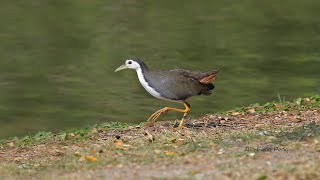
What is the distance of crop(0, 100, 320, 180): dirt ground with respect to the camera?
8766 millimetres

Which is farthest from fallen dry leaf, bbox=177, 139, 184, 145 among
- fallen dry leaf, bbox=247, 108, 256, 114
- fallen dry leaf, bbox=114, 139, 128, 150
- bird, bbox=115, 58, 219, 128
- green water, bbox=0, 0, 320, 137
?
green water, bbox=0, 0, 320, 137

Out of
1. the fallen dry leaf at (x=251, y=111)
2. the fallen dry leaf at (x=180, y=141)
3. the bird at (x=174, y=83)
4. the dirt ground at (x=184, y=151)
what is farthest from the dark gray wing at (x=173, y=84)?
the fallen dry leaf at (x=251, y=111)

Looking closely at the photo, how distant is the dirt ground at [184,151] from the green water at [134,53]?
3.43 metres

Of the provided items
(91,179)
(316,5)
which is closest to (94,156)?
(91,179)

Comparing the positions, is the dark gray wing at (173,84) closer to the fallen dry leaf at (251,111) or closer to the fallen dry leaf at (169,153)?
the fallen dry leaf at (251,111)

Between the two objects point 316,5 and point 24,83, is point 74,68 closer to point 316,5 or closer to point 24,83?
point 24,83

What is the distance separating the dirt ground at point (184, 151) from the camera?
345 inches

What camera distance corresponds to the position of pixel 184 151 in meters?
9.96

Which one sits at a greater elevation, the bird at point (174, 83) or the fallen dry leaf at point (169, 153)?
the bird at point (174, 83)

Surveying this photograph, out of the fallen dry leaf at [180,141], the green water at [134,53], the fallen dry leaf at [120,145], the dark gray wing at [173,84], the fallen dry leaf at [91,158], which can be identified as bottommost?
the green water at [134,53]

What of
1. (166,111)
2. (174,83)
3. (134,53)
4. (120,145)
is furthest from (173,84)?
(134,53)

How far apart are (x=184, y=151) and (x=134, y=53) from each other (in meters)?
12.7

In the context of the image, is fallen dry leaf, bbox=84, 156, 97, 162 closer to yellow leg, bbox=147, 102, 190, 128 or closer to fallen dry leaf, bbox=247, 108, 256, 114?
yellow leg, bbox=147, 102, 190, 128

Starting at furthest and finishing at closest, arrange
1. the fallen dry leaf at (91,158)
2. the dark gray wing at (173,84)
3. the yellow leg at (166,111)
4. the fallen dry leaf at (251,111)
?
the fallen dry leaf at (251,111), the yellow leg at (166,111), the dark gray wing at (173,84), the fallen dry leaf at (91,158)
